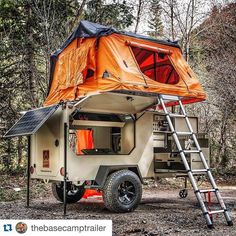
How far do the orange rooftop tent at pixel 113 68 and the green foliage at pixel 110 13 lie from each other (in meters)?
4.93

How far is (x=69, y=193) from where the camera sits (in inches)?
Result: 322

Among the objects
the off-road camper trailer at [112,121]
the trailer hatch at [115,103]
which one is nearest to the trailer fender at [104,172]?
the off-road camper trailer at [112,121]

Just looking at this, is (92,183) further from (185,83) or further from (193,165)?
(185,83)

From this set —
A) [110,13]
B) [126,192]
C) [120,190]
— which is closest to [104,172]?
[120,190]

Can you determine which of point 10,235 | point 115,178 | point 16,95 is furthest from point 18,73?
point 10,235

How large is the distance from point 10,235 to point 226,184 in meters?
10.9

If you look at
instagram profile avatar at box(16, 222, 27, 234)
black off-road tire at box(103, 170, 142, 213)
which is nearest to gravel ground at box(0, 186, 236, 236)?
black off-road tire at box(103, 170, 142, 213)

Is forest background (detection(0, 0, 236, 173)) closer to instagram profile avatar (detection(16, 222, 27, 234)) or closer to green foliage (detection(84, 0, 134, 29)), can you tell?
green foliage (detection(84, 0, 134, 29))

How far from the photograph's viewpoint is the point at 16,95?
12.8 m

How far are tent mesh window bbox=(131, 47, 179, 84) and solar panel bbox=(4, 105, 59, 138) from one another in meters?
2.49

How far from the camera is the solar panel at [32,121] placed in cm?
655

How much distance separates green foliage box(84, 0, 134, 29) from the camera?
42.7ft

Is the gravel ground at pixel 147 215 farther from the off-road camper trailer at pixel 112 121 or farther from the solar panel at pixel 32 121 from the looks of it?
the solar panel at pixel 32 121

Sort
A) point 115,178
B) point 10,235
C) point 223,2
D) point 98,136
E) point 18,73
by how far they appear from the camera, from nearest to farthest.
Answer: point 10,235, point 115,178, point 98,136, point 18,73, point 223,2
